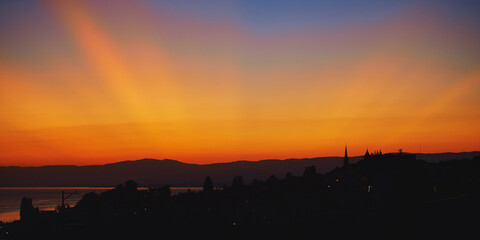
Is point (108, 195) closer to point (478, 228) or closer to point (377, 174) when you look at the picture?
point (377, 174)

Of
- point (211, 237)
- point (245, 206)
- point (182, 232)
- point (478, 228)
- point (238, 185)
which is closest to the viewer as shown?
point (478, 228)

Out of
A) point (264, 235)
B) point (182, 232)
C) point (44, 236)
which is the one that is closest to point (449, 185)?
point (264, 235)

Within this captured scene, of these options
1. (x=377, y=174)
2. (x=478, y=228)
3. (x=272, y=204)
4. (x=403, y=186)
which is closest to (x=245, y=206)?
(x=272, y=204)

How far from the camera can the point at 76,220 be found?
4719 inches

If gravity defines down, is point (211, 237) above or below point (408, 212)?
below

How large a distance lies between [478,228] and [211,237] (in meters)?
34.6

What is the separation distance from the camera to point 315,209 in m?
94.1

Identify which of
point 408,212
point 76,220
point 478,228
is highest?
point 408,212

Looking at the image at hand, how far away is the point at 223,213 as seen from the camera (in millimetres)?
102438

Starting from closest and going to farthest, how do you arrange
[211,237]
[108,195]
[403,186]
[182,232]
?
[403,186] → [211,237] → [182,232] → [108,195]

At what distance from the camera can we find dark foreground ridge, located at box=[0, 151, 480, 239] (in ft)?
127

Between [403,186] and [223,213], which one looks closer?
[403,186]

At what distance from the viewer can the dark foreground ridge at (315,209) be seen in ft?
127

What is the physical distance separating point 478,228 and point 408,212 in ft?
39.3
